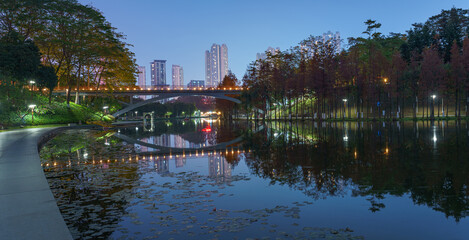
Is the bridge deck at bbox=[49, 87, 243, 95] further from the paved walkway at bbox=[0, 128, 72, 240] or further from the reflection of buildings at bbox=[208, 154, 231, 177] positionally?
the paved walkway at bbox=[0, 128, 72, 240]

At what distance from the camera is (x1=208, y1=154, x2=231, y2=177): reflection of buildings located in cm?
1288

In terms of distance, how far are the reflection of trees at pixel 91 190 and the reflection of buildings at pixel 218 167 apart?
299 cm

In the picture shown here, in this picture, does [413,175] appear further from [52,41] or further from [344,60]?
[344,60]

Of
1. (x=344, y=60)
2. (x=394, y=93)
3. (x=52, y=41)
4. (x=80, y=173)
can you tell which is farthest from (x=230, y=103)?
(x=80, y=173)

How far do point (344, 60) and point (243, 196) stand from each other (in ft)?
223

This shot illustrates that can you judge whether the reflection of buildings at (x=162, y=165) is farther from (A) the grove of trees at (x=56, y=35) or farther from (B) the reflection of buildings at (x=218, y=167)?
(A) the grove of trees at (x=56, y=35)

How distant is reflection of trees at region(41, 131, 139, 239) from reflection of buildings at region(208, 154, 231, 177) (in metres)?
2.99

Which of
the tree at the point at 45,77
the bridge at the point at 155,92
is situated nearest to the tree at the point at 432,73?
the bridge at the point at 155,92

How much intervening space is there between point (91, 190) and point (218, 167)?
5754 millimetres

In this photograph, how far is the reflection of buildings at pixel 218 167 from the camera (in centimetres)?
1288

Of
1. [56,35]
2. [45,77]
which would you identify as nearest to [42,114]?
[45,77]

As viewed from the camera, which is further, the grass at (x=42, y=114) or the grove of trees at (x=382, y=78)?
the grove of trees at (x=382, y=78)

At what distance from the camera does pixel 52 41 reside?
173 feet

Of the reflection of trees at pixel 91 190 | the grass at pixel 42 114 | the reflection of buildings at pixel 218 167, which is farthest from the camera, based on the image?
the grass at pixel 42 114
